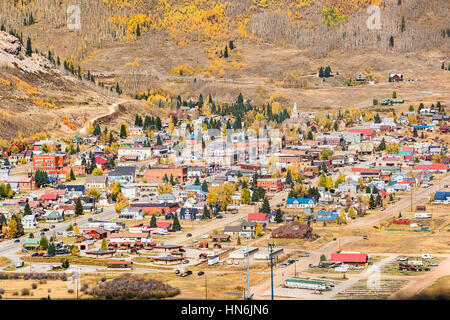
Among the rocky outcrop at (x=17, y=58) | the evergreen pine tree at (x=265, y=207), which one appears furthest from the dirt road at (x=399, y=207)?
the rocky outcrop at (x=17, y=58)

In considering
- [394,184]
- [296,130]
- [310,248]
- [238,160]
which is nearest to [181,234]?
[310,248]

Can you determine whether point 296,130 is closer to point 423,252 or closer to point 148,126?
point 148,126

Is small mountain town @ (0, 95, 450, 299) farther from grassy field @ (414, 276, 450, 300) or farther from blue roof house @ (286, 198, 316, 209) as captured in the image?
grassy field @ (414, 276, 450, 300)

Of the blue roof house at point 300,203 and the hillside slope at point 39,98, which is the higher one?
the hillside slope at point 39,98

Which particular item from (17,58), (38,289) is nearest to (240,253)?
(38,289)

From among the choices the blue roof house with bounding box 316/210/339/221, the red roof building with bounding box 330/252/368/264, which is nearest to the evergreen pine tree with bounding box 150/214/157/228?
the blue roof house with bounding box 316/210/339/221

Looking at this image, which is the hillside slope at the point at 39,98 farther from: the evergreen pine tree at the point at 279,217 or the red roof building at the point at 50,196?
the evergreen pine tree at the point at 279,217

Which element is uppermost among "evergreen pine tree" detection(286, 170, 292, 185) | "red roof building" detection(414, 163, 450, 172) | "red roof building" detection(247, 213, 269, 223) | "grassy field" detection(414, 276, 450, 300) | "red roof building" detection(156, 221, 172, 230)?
"red roof building" detection(414, 163, 450, 172)
